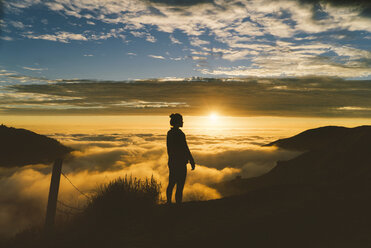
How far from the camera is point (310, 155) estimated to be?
127 ft

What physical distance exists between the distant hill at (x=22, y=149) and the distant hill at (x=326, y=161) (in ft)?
394

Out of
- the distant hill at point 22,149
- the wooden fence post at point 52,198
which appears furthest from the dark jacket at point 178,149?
the distant hill at point 22,149

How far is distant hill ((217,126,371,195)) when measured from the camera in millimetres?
14403

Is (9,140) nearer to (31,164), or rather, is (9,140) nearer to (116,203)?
(31,164)

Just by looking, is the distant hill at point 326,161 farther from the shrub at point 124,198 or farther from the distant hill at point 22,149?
the distant hill at point 22,149

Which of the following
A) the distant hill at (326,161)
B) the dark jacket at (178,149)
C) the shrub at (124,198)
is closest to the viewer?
the dark jacket at (178,149)

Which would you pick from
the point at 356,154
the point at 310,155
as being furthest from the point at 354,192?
the point at 310,155

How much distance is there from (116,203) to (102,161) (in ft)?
475

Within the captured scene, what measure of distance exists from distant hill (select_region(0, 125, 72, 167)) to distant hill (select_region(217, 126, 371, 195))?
120 meters

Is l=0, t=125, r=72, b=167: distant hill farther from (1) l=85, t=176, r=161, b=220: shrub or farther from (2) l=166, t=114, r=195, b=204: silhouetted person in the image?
(2) l=166, t=114, r=195, b=204: silhouetted person

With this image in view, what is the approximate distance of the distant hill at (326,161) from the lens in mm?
14403

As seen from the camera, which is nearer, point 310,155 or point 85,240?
point 85,240

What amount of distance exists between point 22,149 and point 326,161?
157m

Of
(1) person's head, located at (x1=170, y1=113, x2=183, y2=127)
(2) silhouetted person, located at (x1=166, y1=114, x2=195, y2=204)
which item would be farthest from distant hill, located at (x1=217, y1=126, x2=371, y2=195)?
(1) person's head, located at (x1=170, y1=113, x2=183, y2=127)
